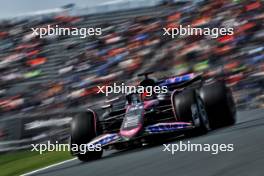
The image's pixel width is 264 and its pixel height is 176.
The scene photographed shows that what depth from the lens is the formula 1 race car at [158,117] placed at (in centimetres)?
917

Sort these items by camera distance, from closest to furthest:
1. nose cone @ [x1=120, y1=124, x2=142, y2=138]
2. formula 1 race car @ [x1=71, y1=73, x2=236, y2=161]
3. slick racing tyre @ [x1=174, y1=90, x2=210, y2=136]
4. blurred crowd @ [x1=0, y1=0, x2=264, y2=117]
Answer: nose cone @ [x1=120, y1=124, x2=142, y2=138]
formula 1 race car @ [x1=71, y1=73, x2=236, y2=161]
slick racing tyre @ [x1=174, y1=90, x2=210, y2=136]
blurred crowd @ [x1=0, y1=0, x2=264, y2=117]

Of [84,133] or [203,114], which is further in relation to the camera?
[203,114]

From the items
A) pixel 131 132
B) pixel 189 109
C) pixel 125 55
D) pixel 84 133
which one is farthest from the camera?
pixel 125 55

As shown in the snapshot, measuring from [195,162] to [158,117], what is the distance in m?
3.44

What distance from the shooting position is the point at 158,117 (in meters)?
10.0

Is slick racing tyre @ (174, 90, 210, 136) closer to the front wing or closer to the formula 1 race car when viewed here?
the formula 1 race car

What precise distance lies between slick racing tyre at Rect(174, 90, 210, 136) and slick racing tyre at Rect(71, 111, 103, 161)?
4.43 feet

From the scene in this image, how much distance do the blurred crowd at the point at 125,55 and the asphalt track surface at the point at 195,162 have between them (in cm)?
641

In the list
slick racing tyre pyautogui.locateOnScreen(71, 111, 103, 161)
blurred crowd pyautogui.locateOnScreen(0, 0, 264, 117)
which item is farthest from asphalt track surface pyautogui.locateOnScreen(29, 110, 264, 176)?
blurred crowd pyautogui.locateOnScreen(0, 0, 264, 117)

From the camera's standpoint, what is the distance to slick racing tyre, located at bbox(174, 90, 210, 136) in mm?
9359

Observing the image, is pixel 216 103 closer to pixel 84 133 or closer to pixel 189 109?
pixel 189 109

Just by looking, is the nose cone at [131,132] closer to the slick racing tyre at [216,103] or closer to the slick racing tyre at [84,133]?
the slick racing tyre at [84,133]

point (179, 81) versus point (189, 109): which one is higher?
point (179, 81)

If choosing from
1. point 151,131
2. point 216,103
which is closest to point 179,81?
point 216,103
